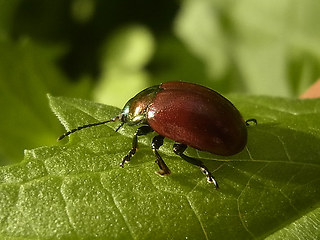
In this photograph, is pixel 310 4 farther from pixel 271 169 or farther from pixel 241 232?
pixel 241 232

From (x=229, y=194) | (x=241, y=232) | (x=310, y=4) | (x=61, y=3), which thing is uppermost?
(x=61, y=3)

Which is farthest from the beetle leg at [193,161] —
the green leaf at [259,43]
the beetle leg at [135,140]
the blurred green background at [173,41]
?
the green leaf at [259,43]

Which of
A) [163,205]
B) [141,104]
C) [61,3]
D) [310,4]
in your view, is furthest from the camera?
[61,3]

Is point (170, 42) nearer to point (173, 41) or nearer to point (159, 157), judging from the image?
point (173, 41)

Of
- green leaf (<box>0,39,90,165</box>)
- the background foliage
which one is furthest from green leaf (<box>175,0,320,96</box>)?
green leaf (<box>0,39,90,165</box>)

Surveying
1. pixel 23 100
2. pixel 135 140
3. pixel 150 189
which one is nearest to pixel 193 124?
pixel 135 140

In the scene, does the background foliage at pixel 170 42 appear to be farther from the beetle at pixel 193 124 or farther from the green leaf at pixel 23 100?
the beetle at pixel 193 124

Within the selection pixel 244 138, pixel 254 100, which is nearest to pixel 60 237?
pixel 244 138
